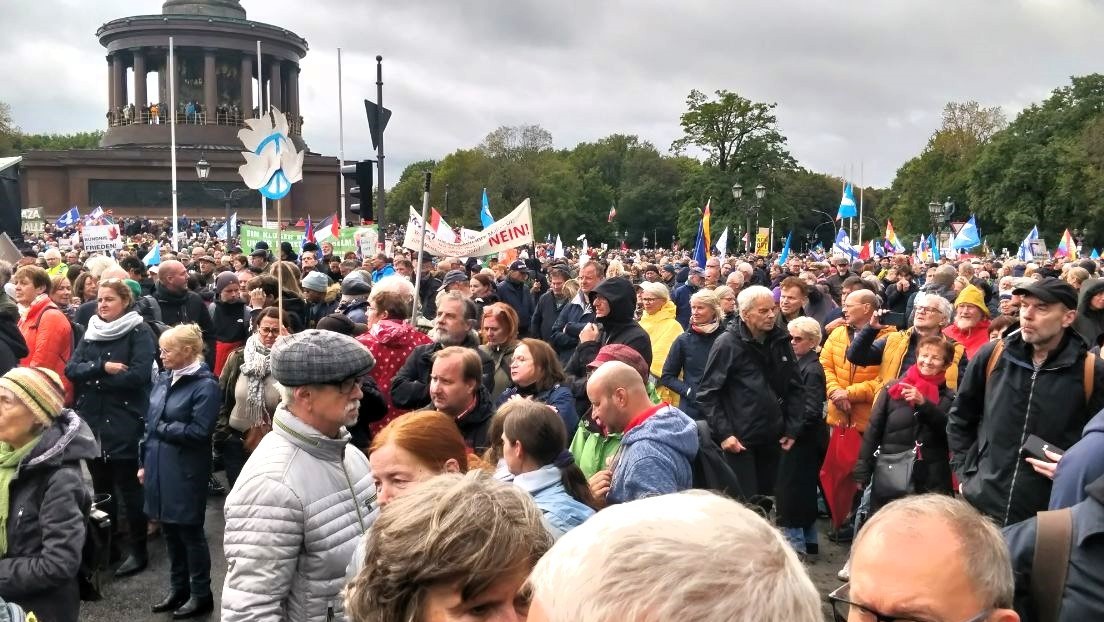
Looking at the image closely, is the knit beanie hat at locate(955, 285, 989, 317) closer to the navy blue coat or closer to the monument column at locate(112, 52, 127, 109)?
the navy blue coat

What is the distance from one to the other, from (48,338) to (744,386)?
16.5 ft

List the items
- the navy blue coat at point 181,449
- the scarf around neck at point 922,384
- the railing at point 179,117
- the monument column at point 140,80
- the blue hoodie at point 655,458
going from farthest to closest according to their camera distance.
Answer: the railing at point 179,117 < the monument column at point 140,80 < the scarf around neck at point 922,384 < the navy blue coat at point 181,449 < the blue hoodie at point 655,458

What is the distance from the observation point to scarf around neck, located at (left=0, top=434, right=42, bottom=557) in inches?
143

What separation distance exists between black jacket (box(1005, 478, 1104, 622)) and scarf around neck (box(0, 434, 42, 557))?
337 centimetres

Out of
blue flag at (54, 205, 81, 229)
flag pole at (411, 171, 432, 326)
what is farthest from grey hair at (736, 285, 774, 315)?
blue flag at (54, 205, 81, 229)

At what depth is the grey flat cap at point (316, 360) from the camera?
3.28 metres

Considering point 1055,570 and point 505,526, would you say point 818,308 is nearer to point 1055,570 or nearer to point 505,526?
point 1055,570

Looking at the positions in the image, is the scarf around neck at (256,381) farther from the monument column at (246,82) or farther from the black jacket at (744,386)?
the monument column at (246,82)

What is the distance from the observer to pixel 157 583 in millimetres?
6531

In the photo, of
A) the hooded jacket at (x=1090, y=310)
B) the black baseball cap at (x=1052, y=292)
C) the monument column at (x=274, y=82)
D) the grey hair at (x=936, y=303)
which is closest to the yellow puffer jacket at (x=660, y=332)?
the grey hair at (x=936, y=303)

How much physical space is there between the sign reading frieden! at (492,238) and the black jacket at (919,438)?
7.63 metres

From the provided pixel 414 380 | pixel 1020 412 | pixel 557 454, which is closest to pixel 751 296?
pixel 1020 412

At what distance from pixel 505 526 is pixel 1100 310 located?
6936mm

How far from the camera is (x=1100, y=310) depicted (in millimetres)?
7543
